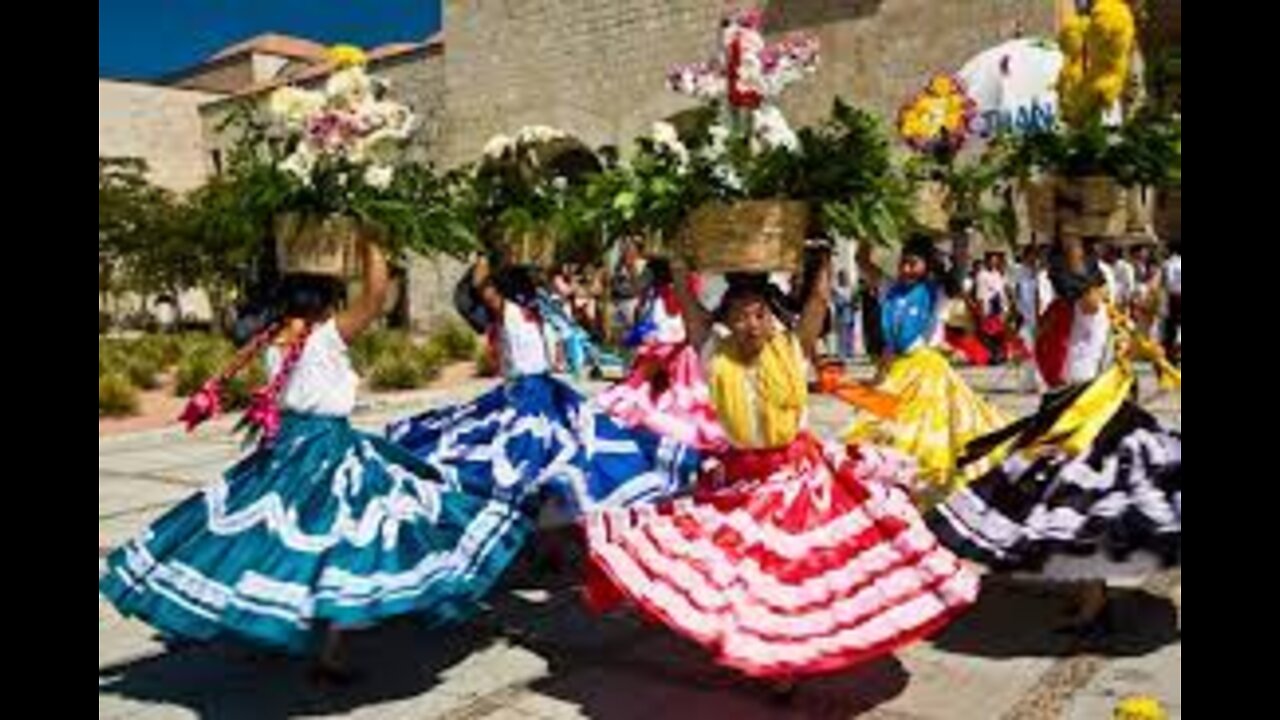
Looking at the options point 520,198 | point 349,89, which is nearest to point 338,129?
point 349,89

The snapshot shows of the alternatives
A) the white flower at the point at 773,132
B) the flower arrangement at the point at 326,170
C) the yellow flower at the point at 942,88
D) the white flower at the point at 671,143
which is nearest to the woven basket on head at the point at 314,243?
the flower arrangement at the point at 326,170

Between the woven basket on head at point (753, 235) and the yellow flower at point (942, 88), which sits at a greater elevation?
the yellow flower at point (942, 88)

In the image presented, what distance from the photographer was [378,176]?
5.69 meters

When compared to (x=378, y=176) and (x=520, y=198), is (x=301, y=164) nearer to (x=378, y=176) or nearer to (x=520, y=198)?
(x=378, y=176)

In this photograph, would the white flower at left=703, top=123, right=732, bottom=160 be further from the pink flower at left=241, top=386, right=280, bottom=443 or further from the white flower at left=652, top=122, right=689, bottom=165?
the pink flower at left=241, top=386, right=280, bottom=443

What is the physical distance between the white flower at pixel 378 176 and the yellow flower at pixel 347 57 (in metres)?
0.44

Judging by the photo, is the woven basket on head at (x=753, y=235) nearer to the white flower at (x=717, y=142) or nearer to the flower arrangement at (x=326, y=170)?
the white flower at (x=717, y=142)

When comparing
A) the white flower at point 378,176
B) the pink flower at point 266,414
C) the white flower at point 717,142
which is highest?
the white flower at point 717,142

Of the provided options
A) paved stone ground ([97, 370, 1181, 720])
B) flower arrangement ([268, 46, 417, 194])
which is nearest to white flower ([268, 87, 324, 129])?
flower arrangement ([268, 46, 417, 194])

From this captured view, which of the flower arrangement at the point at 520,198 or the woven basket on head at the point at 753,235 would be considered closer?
the woven basket on head at the point at 753,235

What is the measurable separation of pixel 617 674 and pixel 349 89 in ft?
8.39

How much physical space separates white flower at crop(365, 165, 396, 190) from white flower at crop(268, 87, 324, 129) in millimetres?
322

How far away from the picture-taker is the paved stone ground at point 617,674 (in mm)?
5242
